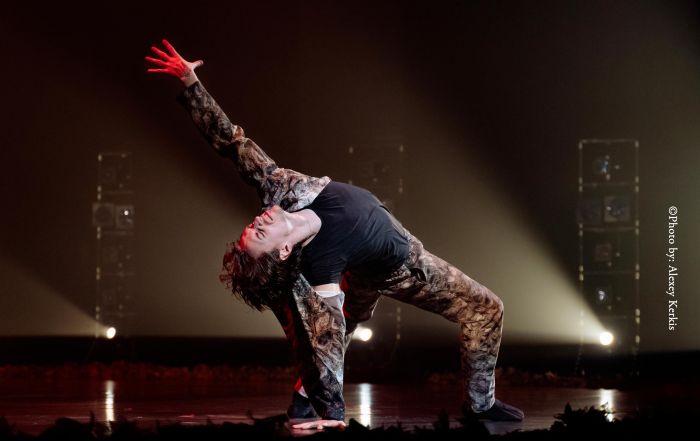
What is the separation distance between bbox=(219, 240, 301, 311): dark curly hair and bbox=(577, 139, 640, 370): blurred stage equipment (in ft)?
10.9

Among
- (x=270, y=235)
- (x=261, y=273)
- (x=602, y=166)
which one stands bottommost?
(x=261, y=273)

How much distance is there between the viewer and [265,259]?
3.34 metres

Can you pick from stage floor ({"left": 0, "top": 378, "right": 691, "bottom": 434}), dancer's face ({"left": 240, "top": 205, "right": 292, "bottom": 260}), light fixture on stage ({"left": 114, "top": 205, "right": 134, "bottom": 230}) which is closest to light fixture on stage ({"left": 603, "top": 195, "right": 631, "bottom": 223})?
stage floor ({"left": 0, "top": 378, "right": 691, "bottom": 434})

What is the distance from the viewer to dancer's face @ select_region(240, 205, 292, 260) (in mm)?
3320

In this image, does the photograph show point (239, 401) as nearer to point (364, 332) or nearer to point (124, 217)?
point (364, 332)

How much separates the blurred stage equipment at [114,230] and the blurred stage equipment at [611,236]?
3.20 meters

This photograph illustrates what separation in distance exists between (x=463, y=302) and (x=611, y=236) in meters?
2.77

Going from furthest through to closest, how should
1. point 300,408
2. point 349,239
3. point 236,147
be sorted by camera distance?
point 300,408
point 236,147
point 349,239

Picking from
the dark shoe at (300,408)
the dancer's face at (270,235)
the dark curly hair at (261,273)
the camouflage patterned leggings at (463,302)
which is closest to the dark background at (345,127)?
the camouflage patterned leggings at (463,302)

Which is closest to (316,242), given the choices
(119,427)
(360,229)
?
(360,229)

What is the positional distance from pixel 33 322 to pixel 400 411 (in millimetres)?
4518

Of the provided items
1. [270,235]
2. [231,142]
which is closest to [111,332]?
[231,142]

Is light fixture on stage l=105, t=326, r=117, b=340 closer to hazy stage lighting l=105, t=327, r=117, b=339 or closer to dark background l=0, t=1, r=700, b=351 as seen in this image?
hazy stage lighting l=105, t=327, r=117, b=339

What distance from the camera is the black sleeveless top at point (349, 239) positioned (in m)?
3.44
